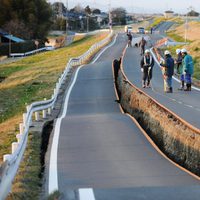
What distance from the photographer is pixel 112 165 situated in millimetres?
10047

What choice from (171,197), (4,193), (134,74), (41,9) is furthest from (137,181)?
(41,9)

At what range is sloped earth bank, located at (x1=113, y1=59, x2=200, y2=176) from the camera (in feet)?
34.8

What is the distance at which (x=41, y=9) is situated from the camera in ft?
297

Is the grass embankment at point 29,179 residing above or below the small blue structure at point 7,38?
above

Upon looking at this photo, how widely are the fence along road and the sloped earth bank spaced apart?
0.46 meters

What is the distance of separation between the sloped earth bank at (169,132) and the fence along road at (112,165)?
1.51 feet

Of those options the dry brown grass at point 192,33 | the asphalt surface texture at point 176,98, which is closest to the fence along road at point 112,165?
the asphalt surface texture at point 176,98

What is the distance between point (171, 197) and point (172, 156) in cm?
448

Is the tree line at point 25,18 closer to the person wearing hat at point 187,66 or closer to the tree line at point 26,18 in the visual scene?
the tree line at point 26,18

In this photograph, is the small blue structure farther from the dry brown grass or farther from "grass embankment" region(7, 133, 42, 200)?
"grass embankment" region(7, 133, 42, 200)

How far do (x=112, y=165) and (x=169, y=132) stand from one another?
2908mm

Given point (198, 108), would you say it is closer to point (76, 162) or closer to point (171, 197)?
point (76, 162)

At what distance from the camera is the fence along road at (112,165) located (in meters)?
7.54

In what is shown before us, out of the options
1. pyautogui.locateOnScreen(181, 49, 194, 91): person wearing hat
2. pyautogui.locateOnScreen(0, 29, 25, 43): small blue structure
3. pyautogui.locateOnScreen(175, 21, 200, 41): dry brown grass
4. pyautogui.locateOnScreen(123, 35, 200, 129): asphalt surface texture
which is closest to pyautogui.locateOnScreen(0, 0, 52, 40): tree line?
pyautogui.locateOnScreen(0, 29, 25, 43): small blue structure
